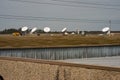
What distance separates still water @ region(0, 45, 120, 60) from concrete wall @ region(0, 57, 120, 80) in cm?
2050

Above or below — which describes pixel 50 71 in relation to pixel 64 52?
above

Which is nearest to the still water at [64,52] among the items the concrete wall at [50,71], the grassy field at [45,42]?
the grassy field at [45,42]

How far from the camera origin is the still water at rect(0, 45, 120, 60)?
38.4 metres

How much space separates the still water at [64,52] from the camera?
38.4 metres

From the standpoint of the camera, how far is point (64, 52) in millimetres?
42156

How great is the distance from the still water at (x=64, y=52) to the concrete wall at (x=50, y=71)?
20.5 m

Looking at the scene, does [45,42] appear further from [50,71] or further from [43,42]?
[50,71]

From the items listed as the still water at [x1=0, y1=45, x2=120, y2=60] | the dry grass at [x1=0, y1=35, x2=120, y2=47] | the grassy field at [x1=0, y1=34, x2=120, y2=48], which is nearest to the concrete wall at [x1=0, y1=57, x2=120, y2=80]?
the still water at [x1=0, y1=45, x2=120, y2=60]

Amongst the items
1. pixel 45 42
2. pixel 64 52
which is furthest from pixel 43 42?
pixel 64 52

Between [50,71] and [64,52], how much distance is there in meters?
28.9

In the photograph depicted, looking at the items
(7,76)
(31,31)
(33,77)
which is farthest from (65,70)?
(31,31)

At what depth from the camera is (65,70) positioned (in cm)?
1242

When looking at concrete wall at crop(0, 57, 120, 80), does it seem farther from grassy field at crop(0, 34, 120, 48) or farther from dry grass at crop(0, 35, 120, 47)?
dry grass at crop(0, 35, 120, 47)

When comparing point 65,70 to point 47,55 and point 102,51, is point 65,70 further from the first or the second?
point 102,51
